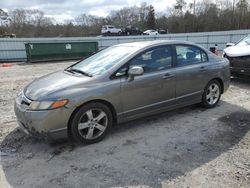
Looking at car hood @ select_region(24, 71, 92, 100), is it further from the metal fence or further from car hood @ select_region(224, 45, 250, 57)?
the metal fence

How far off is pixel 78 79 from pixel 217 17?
179 ft

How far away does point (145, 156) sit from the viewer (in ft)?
11.9

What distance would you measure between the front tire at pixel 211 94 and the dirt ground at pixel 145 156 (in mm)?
474

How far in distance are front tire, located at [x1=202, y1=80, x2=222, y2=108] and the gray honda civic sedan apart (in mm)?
22

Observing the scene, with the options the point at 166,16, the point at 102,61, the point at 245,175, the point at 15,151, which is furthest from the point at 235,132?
the point at 166,16

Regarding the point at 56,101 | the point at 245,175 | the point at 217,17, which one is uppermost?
the point at 217,17

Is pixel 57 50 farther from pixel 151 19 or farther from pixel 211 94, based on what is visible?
pixel 151 19

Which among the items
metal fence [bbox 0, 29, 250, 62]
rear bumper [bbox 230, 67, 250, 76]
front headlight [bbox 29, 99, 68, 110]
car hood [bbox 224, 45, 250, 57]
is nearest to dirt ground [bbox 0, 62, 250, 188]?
front headlight [bbox 29, 99, 68, 110]

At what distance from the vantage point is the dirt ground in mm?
3113

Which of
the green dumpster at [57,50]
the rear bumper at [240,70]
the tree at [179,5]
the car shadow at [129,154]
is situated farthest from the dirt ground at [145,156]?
the tree at [179,5]

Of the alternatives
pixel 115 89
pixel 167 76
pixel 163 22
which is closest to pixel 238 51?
pixel 167 76

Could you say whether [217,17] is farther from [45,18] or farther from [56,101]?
[56,101]

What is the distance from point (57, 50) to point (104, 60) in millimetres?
13170

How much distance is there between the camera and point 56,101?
11.9ft
